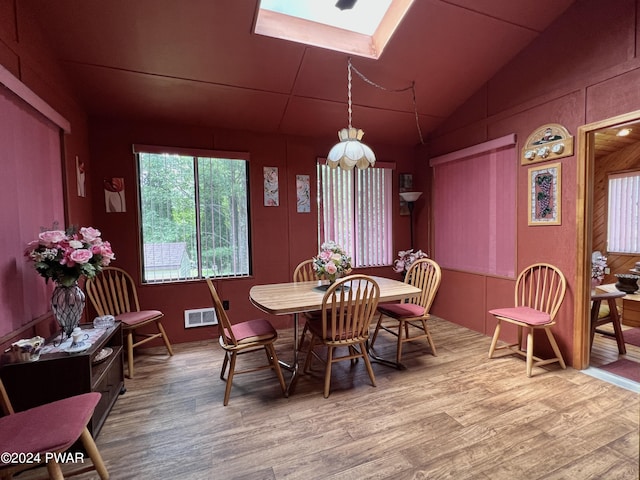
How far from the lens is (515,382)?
2.36 m

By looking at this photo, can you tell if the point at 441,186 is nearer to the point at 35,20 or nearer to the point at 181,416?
the point at 181,416

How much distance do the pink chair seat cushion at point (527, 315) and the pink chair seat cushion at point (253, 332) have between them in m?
2.01

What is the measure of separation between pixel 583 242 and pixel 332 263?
6.80ft

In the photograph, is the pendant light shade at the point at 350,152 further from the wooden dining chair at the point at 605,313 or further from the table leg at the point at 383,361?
the wooden dining chair at the point at 605,313

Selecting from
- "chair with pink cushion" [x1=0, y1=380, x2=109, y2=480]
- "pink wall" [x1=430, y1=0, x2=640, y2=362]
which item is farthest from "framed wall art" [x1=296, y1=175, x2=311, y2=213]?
"chair with pink cushion" [x1=0, y1=380, x2=109, y2=480]

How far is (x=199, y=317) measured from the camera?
3.33 meters

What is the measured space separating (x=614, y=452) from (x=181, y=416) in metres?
2.54

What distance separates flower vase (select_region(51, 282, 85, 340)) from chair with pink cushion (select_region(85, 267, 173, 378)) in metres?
0.69

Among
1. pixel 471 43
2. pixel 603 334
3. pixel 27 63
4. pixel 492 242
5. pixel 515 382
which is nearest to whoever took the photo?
pixel 27 63

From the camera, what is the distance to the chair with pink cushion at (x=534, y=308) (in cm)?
249

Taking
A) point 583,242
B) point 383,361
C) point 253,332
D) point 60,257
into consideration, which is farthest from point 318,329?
point 583,242

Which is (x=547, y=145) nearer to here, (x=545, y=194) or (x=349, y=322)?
(x=545, y=194)

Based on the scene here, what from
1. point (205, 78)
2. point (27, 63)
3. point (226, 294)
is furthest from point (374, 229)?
point (27, 63)

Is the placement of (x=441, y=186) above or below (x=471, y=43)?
below
